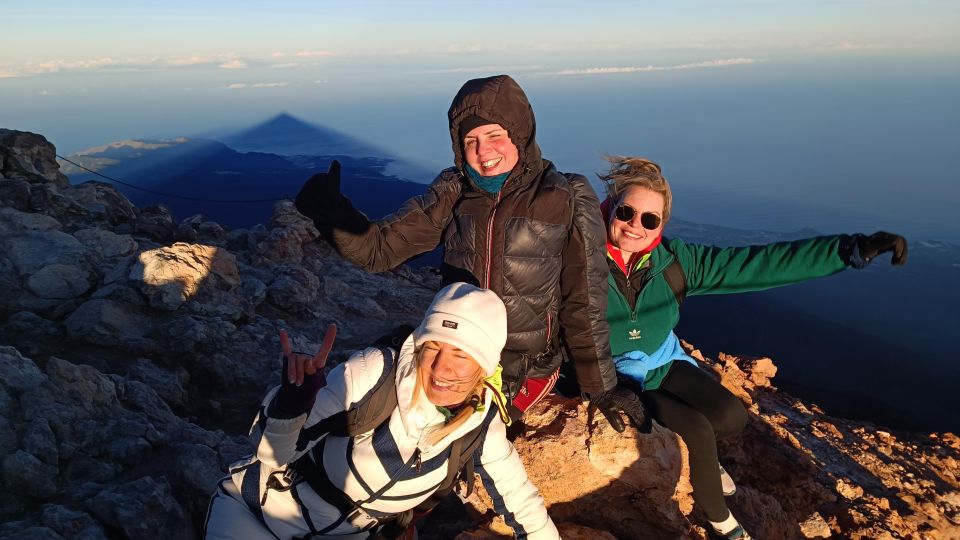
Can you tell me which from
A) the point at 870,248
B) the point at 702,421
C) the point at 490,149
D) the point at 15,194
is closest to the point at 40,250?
the point at 15,194

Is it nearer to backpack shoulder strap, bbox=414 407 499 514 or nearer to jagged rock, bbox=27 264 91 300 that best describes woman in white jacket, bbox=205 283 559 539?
backpack shoulder strap, bbox=414 407 499 514

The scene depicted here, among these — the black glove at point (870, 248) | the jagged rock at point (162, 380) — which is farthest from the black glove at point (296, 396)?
the jagged rock at point (162, 380)

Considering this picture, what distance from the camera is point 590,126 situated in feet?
576

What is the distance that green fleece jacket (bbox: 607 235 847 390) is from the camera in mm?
3367

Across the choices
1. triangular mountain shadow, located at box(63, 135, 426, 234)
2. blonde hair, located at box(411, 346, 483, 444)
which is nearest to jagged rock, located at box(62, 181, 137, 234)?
blonde hair, located at box(411, 346, 483, 444)

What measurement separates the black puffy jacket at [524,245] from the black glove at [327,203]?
31 millimetres

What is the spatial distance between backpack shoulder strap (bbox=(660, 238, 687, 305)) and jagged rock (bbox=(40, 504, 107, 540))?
143 inches

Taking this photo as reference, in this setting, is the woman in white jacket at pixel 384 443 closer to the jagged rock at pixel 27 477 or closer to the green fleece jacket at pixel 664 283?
the green fleece jacket at pixel 664 283

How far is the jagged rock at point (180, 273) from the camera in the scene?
5508 millimetres

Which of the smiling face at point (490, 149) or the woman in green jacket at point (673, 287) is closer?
the smiling face at point (490, 149)

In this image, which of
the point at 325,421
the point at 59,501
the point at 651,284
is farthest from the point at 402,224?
the point at 59,501

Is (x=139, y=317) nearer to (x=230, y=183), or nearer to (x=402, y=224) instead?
(x=402, y=224)

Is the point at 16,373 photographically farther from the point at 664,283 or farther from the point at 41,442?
the point at 664,283

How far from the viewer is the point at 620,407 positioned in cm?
326
